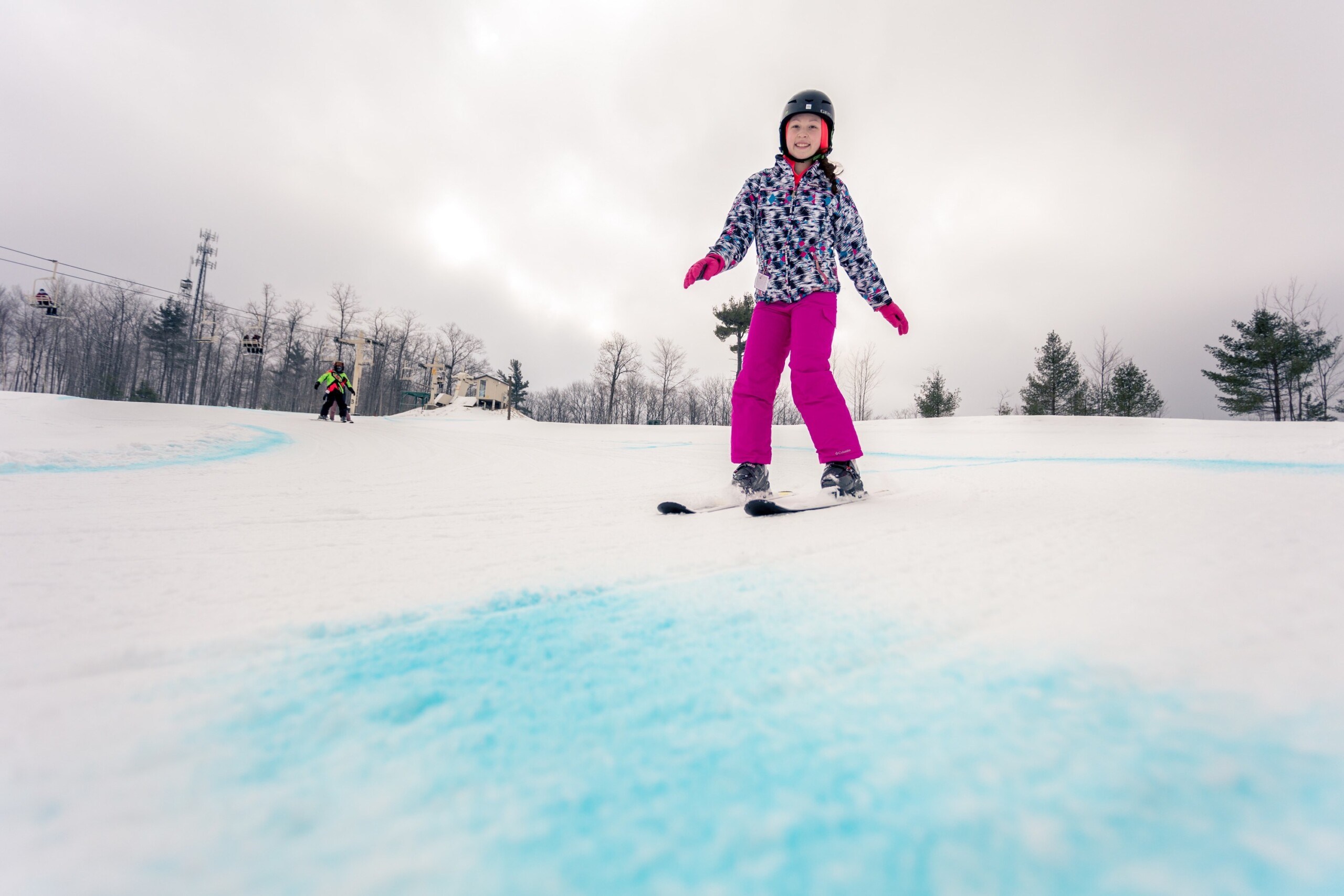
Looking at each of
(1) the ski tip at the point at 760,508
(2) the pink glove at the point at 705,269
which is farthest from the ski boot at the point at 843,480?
(2) the pink glove at the point at 705,269

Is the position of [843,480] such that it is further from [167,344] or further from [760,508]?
[167,344]

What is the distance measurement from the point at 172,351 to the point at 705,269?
1829 inches

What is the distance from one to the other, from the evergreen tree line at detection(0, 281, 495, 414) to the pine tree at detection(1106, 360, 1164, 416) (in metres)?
45.4

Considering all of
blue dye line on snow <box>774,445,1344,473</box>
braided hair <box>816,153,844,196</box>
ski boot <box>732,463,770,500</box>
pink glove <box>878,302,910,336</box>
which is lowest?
ski boot <box>732,463,770,500</box>

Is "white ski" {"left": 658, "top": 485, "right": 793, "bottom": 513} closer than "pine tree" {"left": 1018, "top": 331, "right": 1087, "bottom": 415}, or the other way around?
"white ski" {"left": 658, "top": 485, "right": 793, "bottom": 513}

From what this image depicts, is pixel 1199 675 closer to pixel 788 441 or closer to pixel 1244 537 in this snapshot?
pixel 1244 537

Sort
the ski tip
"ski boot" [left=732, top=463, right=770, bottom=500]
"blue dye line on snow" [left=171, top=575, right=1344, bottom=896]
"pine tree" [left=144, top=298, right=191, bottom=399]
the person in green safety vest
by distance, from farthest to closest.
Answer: "pine tree" [left=144, top=298, right=191, bottom=399] → the person in green safety vest → "ski boot" [left=732, top=463, right=770, bottom=500] → the ski tip → "blue dye line on snow" [left=171, top=575, right=1344, bottom=896]

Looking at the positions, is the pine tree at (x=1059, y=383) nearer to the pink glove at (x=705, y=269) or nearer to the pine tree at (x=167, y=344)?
the pink glove at (x=705, y=269)

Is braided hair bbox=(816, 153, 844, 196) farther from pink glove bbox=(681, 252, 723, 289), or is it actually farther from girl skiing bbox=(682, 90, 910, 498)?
pink glove bbox=(681, 252, 723, 289)

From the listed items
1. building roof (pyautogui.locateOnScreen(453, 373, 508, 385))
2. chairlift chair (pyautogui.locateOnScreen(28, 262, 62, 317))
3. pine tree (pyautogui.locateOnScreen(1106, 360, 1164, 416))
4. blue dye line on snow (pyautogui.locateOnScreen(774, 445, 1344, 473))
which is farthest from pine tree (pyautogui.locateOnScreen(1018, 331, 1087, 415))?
chairlift chair (pyautogui.locateOnScreen(28, 262, 62, 317))

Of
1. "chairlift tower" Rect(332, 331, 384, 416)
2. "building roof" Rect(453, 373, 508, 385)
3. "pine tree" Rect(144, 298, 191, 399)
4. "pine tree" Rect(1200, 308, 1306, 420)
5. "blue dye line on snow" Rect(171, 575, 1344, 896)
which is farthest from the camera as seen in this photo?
"building roof" Rect(453, 373, 508, 385)

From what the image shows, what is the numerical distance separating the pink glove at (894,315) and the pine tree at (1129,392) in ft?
106

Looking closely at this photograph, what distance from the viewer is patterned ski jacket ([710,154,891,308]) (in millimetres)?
2105

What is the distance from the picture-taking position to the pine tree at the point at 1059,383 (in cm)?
2736
